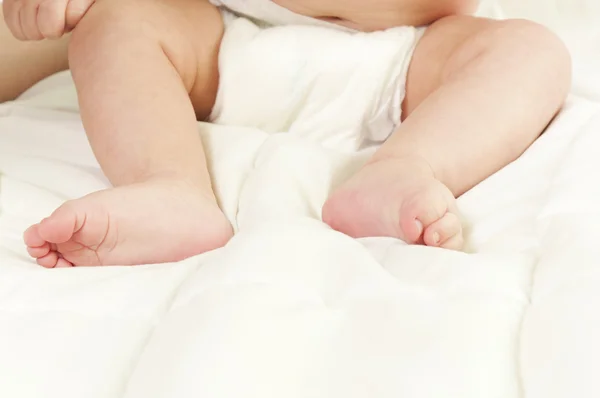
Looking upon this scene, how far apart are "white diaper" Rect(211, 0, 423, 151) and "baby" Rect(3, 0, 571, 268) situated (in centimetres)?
2

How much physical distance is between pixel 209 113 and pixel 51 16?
20 cm

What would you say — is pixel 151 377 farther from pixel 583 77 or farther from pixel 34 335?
pixel 583 77

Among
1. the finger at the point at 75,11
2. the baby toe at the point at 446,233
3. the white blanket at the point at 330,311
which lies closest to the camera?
the white blanket at the point at 330,311

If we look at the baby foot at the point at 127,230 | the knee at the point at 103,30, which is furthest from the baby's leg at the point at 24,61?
the baby foot at the point at 127,230

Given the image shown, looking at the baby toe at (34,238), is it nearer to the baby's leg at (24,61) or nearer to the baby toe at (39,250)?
the baby toe at (39,250)

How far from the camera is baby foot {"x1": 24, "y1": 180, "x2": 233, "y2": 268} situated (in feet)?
1.65

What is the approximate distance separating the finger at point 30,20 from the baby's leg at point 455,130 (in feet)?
→ 1.39

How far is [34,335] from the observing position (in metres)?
0.40

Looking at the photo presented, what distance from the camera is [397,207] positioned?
52cm

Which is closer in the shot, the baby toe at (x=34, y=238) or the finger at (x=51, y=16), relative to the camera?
the baby toe at (x=34, y=238)

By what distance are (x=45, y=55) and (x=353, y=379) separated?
2.77ft

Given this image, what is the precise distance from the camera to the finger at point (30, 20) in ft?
2.53

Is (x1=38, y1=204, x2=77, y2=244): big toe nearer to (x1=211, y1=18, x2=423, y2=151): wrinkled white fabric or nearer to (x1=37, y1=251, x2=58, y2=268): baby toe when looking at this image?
(x1=37, y1=251, x2=58, y2=268): baby toe

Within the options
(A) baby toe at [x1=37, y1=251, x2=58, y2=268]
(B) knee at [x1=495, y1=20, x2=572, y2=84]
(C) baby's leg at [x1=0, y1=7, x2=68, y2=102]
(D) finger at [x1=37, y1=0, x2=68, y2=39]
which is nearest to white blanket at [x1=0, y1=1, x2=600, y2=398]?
(A) baby toe at [x1=37, y1=251, x2=58, y2=268]
